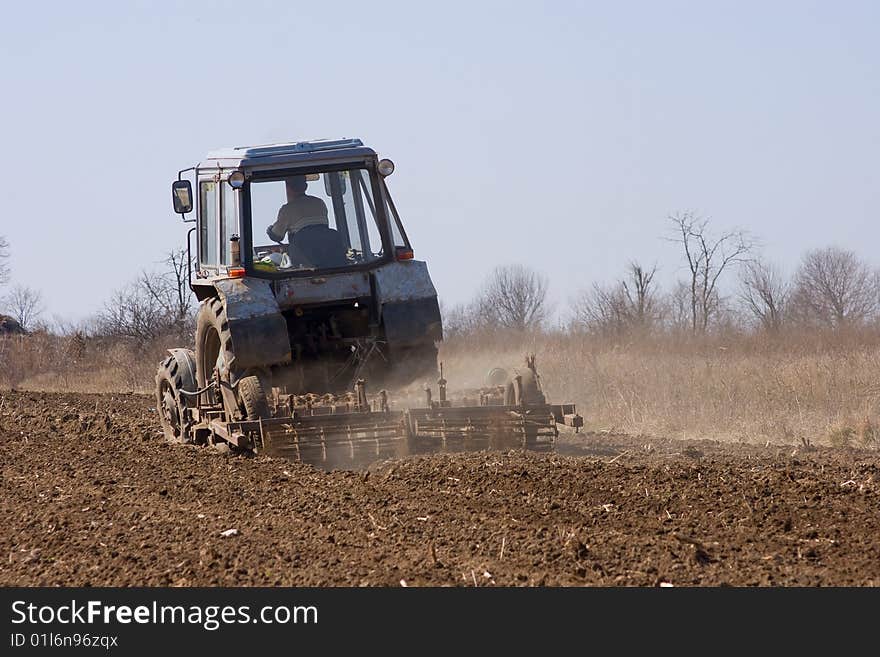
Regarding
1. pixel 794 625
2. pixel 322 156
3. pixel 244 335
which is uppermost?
pixel 322 156

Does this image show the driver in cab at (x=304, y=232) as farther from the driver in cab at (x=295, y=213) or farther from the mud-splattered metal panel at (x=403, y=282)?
the mud-splattered metal panel at (x=403, y=282)

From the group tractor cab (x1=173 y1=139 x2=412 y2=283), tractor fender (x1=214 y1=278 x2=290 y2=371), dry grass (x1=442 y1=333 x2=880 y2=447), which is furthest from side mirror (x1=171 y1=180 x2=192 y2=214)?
dry grass (x1=442 y1=333 x2=880 y2=447)

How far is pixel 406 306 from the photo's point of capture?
11.0 m

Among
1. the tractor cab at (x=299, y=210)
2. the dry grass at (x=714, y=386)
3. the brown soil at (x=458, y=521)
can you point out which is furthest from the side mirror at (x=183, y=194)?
the dry grass at (x=714, y=386)

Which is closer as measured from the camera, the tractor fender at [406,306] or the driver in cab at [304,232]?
the tractor fender at [406,306]

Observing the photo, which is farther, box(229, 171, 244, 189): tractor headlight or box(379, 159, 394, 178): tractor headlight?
box(379, 159, 394, 178): tractor headlight

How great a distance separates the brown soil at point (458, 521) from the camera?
242 inches

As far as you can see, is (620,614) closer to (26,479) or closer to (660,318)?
(26,479)

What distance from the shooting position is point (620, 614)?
5289mm

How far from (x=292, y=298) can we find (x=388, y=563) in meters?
4.88

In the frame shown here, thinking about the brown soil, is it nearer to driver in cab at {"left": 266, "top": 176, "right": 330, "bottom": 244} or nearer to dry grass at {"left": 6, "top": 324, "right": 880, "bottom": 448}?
driver in cab at {"left": 266, "top": 176, "right": 330, "bottom": 244}

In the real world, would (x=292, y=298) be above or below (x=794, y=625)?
above

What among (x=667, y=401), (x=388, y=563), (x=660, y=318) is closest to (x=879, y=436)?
(x=667, y=401)

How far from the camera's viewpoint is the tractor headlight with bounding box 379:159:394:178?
445 inches
